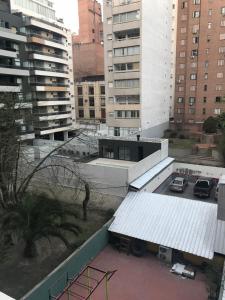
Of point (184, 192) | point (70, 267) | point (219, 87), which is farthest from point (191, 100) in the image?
point (70, 267)

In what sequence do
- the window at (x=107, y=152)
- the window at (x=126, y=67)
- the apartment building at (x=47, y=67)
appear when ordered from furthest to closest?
the apartment building at (x=47, y=67), the window at (x=126, y=67), the window at (x=107, y=152)

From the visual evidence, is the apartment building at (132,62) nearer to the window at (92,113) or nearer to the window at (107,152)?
the window at (107,152)

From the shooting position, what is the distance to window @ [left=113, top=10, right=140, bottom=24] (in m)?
36.7

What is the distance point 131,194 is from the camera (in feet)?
66.1

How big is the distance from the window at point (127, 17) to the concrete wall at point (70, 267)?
1223 inches

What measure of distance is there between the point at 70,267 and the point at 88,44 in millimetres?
65756

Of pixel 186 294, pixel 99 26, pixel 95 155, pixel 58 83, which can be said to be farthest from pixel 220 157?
pixel 99 26

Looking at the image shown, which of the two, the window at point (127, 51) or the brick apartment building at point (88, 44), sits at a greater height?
the brick apartment building at point (88, 44)

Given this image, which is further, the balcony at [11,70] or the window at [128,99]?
the window at [128,99]

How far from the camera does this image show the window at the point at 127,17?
36719 mm

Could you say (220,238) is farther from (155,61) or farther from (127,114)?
(155,61)

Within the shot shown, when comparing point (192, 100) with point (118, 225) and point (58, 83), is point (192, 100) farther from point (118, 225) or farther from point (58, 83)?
point (118, 225)

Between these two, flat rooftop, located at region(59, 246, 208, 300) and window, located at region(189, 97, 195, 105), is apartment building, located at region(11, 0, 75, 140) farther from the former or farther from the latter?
flat rooftop, located at region(59, 246, 208, 300)

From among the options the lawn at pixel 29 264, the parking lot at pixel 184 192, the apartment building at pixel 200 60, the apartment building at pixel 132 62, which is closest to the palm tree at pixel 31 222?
the lawn at pixel 29 264
